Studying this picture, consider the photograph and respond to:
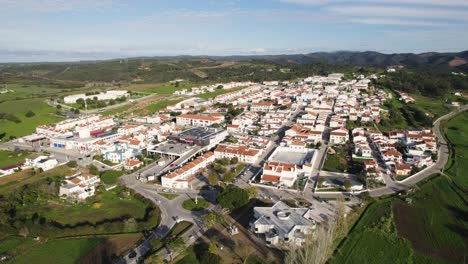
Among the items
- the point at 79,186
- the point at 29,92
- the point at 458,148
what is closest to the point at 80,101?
the point at 29,92

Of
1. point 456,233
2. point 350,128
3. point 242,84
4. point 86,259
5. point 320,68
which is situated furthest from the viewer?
point 320,68

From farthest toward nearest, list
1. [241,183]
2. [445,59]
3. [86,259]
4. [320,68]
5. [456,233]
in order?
[445,59], [320,68], [241,183], [456,233], [86,259]

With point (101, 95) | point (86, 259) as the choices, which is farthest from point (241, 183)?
point (101, 95)

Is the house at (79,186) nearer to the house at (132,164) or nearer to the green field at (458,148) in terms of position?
the house at (132,164)

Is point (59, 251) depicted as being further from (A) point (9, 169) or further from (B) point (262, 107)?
(B) point (262, 107)

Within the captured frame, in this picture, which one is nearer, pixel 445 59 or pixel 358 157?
pixel 358 157

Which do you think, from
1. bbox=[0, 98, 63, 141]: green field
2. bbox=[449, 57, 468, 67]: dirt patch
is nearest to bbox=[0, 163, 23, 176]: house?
bbox=[0, 98, 63, 141]: green field

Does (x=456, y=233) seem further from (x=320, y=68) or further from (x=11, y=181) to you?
(x=320, y=68)

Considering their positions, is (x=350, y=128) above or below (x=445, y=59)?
below

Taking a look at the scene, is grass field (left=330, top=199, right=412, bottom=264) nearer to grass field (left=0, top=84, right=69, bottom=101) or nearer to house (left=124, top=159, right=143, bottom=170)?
house (left=124, top=159, right=143, bottom=170)
